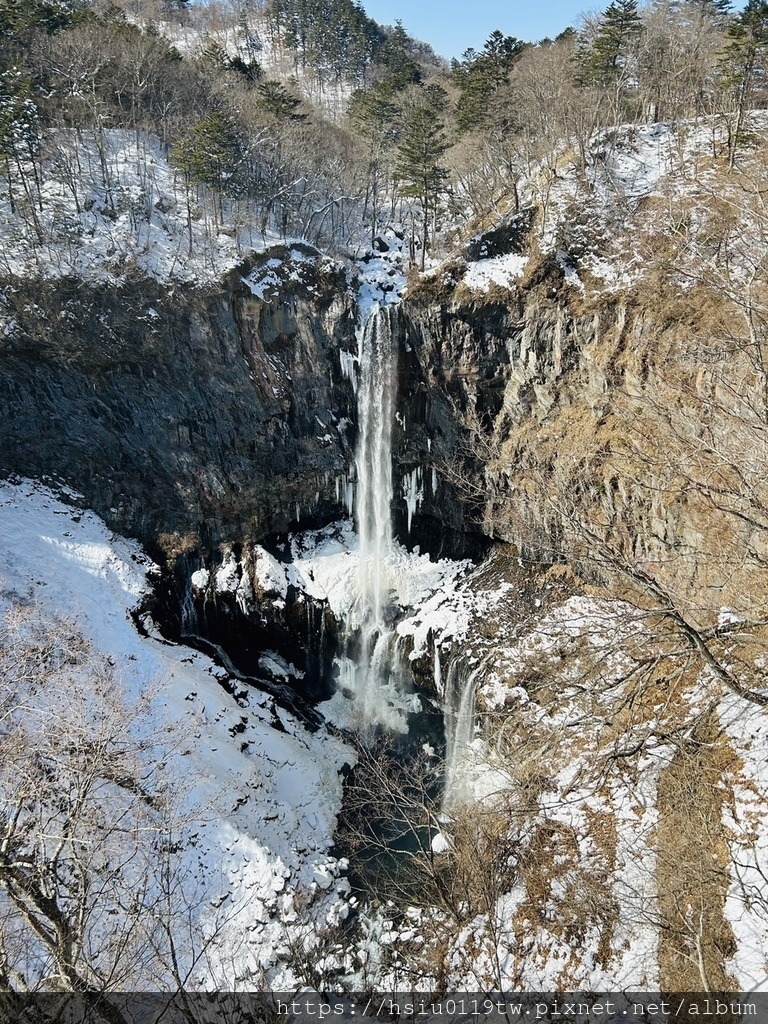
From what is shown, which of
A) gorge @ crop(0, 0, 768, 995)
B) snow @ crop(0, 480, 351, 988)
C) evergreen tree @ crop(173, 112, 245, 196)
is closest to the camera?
gorge @ crop(0, 0, 768, 995)

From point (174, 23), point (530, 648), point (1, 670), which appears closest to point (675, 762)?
point (530, 648)

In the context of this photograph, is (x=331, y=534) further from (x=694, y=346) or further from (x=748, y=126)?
(x=748, y=126)

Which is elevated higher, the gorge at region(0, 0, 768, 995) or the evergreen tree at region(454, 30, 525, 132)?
the evergreen tree at region(454, 30, 525, 132)

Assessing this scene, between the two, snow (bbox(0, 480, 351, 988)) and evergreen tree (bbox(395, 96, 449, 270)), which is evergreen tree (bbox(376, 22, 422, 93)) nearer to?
evergreen tree (bbox(395, 96, 449, 270))

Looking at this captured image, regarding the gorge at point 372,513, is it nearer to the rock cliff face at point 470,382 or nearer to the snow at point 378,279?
the rock cliff face at point 470,382

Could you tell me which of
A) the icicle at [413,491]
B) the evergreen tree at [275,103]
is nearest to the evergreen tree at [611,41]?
the evergreen tree at [275,103]

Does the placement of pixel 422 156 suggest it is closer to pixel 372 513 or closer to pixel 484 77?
pixel 484 77

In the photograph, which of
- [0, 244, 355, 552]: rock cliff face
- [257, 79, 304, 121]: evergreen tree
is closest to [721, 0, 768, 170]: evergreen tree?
[0, 244, 355, 552]: rock cliff face
